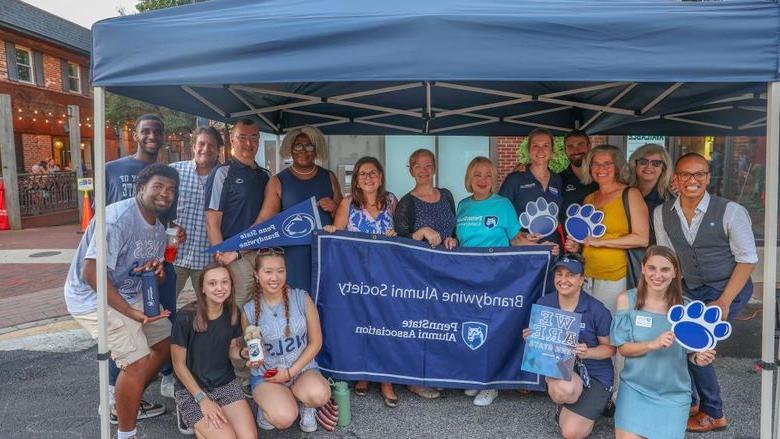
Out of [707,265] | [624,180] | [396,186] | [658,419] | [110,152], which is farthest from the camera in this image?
[110,152]

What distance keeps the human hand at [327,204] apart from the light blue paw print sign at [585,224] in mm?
1627

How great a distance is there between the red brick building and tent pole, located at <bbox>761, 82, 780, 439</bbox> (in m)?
18.7

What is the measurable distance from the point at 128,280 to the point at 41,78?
21.6 metres

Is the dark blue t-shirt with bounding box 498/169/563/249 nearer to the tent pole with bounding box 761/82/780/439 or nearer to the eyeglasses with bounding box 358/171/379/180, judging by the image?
the eyeglasses with bounding box 358/171/379/180

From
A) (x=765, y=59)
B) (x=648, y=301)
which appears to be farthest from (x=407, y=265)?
(x=765, y=59)

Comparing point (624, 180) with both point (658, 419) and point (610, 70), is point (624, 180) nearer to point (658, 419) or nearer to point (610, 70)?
point (610, 70)

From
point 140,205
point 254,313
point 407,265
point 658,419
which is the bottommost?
point 658,419

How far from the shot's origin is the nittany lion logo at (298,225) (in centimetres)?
355

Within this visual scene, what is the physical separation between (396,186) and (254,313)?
27.6ft

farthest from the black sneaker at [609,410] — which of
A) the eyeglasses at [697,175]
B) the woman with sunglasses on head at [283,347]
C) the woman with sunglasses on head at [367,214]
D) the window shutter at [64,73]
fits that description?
the window shutter at [64,73]

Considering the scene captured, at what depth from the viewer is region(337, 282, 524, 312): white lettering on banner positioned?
3465 mm

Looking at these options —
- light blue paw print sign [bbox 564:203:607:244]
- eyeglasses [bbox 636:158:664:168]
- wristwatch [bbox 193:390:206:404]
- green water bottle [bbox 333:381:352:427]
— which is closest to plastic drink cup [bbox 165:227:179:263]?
wristwatch [bbox 193:390:206:404]

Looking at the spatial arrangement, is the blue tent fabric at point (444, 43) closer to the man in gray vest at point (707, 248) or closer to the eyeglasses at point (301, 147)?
the man in gray vest at point (707, 248)

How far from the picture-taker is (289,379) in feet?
10.1
